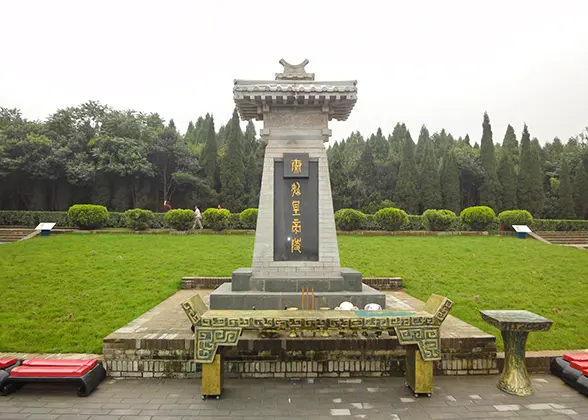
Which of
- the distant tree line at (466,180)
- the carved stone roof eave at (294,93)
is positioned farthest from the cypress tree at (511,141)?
the carved stone roof eave at (294,93)

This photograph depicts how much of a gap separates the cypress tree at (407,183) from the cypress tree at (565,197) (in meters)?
11.4

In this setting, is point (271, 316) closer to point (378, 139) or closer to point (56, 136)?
point (56, 136)

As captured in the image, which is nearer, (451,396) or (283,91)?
(451,396)

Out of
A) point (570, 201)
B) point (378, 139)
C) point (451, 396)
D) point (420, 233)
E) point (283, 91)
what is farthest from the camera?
point (378, 139)

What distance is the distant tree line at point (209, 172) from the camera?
23281 mm

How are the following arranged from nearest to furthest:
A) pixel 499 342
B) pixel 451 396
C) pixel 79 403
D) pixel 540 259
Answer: pixel 79 403, pixel 451 396, pixel 499 342, pixel 540 259

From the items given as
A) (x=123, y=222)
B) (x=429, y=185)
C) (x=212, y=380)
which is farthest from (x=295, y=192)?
(x=429, y=185)

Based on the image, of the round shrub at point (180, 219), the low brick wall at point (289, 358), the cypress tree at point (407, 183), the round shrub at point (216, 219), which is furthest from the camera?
the cypress tree at point (407, 183)

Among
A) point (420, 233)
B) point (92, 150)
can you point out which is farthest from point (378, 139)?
point (92, 150)

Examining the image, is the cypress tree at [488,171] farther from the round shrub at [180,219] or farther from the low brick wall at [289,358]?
the low brick wall at [289,358]

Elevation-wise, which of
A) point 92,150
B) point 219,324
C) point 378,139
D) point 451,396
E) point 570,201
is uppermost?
point 378,139

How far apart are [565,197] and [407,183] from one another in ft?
40.8

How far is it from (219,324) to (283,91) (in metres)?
4.19

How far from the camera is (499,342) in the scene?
5238 mm
